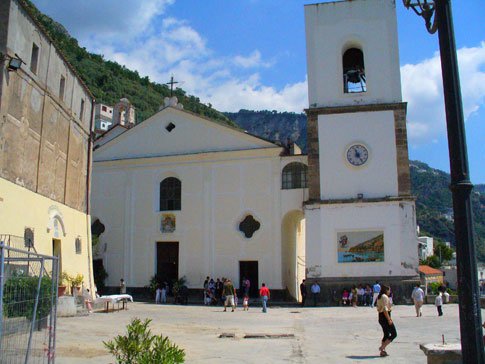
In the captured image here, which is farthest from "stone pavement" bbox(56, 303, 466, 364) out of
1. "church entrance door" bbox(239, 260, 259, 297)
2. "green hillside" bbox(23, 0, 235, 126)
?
"green hillside" bbox(23, 0, 235, 126)

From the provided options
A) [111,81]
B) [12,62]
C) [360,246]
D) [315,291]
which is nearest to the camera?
[12,62]

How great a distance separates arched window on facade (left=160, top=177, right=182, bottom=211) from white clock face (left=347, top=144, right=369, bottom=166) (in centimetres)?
1038

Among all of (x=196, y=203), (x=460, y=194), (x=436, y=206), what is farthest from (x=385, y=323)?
(x=436, y=206)

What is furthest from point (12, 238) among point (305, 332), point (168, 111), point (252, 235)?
point (168, 111)

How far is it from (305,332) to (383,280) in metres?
11.9

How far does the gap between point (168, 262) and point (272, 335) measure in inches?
730

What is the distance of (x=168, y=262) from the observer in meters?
30.9

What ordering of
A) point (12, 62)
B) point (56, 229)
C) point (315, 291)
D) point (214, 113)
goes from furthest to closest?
point (214, 113) < point (315, 291) < point (56, 229) < point (12, 62)

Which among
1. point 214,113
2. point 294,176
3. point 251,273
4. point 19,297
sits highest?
point 214,113

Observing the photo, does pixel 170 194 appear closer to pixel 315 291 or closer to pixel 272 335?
pixel 315 291

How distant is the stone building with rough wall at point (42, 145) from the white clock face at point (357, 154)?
12777 mm

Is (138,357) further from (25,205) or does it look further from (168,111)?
(168,111)

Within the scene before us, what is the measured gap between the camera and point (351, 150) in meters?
27.0

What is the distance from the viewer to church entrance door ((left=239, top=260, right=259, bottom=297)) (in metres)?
29.0
